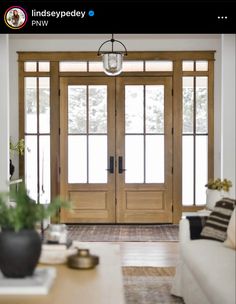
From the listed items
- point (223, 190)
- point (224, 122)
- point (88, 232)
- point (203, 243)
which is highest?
point (224, 122)

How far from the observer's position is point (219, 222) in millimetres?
3977

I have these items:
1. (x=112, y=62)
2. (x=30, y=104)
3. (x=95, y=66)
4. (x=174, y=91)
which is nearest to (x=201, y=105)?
(x=174, y=91)

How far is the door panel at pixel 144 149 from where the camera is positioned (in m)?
8.11

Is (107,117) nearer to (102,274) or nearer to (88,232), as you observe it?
(88,232)

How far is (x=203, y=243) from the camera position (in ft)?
12.6

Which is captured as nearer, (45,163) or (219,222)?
(219,222)

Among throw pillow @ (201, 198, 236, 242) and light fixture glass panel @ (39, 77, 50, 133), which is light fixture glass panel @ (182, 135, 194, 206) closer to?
light fixture glass panel @ (39, 77, 50, 133)

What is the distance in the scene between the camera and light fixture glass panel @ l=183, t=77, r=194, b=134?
814 centimetres

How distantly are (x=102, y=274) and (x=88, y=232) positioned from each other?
476 centimetres

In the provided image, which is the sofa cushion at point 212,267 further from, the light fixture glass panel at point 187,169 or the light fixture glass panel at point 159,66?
the light fixture glass panel at point 159,66

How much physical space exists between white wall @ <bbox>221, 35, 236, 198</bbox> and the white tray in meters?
3.75

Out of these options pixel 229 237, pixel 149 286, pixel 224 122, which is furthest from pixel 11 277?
pixel 224 122

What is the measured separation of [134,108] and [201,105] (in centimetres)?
107
